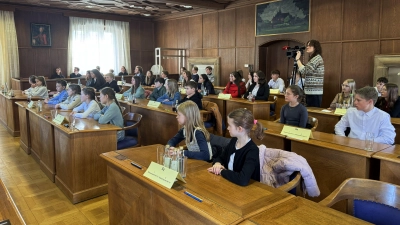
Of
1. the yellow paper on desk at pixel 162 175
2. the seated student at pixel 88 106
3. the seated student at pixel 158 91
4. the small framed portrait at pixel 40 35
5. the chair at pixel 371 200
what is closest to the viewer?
the chair at pixel 371 200

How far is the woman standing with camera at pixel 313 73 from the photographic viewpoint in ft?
15.3

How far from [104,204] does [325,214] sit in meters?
2.58

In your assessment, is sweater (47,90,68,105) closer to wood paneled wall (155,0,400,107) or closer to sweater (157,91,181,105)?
sweater (157,91,181,105)

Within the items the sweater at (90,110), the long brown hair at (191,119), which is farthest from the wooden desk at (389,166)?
the sweater at (90,110)

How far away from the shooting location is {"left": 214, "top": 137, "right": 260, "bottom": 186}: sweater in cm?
179

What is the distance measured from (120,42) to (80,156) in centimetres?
979

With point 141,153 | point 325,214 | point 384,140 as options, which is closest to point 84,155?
point 141,153

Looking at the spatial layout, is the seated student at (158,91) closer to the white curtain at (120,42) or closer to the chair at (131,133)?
the chair at (131,133)

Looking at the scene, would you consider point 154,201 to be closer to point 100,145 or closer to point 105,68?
point 100,145

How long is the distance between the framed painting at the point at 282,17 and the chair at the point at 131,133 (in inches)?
210

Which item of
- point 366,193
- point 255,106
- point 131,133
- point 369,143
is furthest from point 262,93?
point 366,193

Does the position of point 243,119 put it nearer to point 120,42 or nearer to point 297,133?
point 297,133

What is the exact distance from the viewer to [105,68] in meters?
12.2

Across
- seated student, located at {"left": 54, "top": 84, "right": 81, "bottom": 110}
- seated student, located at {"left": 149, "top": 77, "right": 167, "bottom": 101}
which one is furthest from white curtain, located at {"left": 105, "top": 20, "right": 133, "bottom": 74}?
seated student, located at {"left": 54, "top": 84, "right": 81, "bottom": 110}
